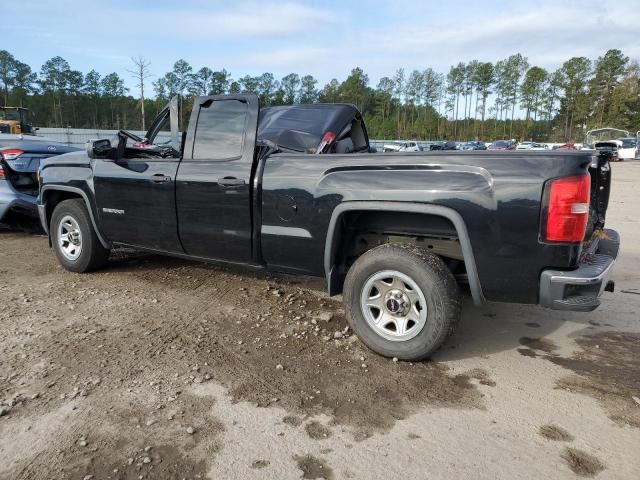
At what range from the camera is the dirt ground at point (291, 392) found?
8.05 ft

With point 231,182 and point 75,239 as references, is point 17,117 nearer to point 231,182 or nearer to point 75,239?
point 75,239

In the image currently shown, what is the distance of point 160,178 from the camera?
449cm

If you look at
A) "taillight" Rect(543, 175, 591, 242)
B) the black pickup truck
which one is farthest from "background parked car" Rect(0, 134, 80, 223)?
"taillight" Rect(543, 175, 591, 242)

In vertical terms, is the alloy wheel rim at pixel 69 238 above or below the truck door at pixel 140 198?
below

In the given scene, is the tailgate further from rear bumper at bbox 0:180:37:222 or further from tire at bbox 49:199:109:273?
rear bumper at bbox 0:180:37:222

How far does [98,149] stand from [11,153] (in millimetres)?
3263

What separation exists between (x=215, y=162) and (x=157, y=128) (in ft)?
4.93

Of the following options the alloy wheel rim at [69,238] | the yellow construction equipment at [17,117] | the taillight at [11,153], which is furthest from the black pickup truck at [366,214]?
the yellow construction equipment at [17,117]

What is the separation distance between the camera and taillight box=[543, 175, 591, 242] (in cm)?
290

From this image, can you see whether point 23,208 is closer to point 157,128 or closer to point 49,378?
point 157,128

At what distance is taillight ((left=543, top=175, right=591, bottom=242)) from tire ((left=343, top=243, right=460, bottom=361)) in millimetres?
745

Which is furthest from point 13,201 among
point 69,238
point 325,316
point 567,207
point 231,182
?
point 567,207

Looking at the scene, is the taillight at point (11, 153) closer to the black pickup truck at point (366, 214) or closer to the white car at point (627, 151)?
the black pickup truck at point (366, 214)

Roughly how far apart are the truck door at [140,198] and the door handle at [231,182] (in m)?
0.58
